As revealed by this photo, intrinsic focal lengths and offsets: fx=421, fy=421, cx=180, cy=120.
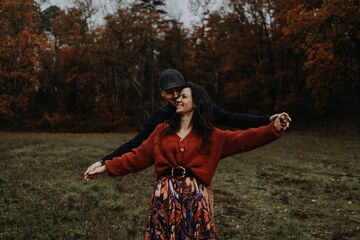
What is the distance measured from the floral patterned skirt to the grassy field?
3.73 metres

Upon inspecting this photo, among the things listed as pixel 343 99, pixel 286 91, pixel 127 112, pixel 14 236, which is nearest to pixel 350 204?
pixel 14 236

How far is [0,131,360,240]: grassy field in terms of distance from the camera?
7930 mm

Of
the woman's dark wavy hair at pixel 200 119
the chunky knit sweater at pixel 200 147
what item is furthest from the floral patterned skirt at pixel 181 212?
the woman's dark wavy hair at pixel 200 119

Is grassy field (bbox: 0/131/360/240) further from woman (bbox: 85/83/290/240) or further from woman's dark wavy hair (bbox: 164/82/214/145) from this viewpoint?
woman's dark wavy hair (bbox: 164/82/214/145)

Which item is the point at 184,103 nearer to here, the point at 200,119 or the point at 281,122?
the point at 200,119

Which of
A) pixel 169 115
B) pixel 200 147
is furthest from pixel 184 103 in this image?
pixel 169 115

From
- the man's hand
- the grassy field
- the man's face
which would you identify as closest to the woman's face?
the man's face

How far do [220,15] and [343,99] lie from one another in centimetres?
1788

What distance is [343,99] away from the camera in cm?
3750

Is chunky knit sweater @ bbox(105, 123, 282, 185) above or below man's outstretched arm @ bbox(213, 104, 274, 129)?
below

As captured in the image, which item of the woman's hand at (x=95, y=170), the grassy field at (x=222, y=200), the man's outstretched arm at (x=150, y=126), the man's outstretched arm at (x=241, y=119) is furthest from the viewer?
the grassy field at (x=222, y=200)

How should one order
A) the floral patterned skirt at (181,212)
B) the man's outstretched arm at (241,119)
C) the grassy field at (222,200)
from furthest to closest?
1. the grassy field at (222,200)
2. the man's outstretched arm at (241,119)
3. the floral patterned skirt at (181,212)

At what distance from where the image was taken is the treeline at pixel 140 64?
137 ft

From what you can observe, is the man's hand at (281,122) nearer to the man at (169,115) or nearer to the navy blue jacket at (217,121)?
the man at (169,115)
